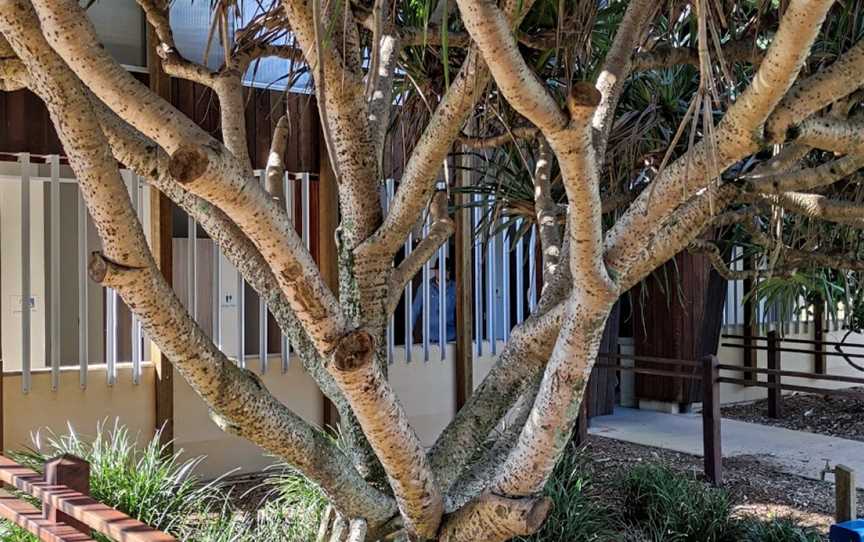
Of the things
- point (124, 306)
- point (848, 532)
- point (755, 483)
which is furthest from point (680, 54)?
point (124, 306)

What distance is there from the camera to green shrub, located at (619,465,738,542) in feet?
14.9

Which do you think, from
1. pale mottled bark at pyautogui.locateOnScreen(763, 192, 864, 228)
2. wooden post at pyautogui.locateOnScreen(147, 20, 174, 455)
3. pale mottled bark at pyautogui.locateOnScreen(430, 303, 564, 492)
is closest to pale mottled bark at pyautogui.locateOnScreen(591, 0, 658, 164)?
pale mottled bark at pyautogui.locateOnScreen(430, 303, 564, 492)

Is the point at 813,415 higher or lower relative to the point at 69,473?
lower

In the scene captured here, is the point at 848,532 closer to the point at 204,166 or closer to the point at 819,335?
the point at 204,166

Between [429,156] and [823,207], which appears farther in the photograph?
[823,207]

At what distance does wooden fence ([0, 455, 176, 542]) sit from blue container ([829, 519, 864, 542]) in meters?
2.92

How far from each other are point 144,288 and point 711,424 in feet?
15.1

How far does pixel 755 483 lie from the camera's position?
6.08 meters

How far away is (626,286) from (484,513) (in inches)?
31.2

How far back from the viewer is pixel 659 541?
4387 mm

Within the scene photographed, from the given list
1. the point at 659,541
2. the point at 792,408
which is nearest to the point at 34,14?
the point at 659,541

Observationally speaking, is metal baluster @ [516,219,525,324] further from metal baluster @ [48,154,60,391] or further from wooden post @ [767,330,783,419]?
metal baluster @ [48,154,60,391]

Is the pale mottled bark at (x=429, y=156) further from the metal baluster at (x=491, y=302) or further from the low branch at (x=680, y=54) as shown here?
the metal baluster at (x=491, y=302)

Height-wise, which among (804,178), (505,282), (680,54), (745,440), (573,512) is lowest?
(745,440)
